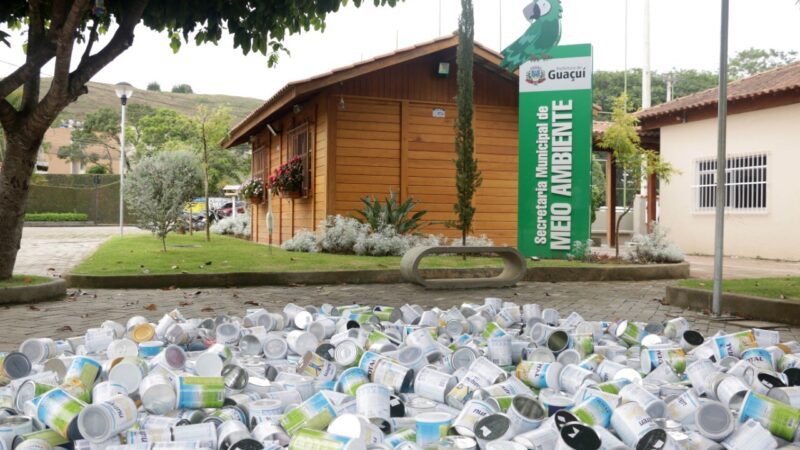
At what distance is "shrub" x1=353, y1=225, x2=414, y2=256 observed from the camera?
10656mm

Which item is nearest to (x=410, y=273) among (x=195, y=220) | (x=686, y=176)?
(x=686, y=176)

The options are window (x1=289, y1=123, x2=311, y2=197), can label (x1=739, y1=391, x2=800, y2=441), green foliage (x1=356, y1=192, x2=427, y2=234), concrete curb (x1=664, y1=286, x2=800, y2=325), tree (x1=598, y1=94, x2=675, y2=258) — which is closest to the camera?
can label (x1=739, y1=391, x2=800, y2=441)

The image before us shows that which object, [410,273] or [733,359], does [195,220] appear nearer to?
[410,273]

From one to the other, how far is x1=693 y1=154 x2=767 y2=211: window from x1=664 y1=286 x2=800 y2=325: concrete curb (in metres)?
7.71

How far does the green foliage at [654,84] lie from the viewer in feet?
162

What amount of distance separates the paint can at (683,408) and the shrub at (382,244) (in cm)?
836

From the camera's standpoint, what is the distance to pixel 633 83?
2076 inches

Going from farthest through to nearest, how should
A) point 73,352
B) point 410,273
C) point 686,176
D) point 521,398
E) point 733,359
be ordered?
point 686,176 → point 410,273 → point 73,352 → point 733,359 → point 521,398

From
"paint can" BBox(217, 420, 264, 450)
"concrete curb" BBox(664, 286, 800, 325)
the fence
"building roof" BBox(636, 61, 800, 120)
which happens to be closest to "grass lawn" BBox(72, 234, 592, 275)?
"concrete curb" BBox(664, 286, 800, 325)

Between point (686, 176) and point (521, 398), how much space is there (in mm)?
14531

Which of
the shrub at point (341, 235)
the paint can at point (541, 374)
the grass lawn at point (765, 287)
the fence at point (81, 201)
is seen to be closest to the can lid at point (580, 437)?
the paint can at point (541, 374)

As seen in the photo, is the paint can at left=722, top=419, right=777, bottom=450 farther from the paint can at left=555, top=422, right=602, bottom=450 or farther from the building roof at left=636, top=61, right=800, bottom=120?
the building roof at left=636, top=61, right=800, bottom=120

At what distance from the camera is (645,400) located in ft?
7.64

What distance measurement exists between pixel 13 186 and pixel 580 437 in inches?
238
